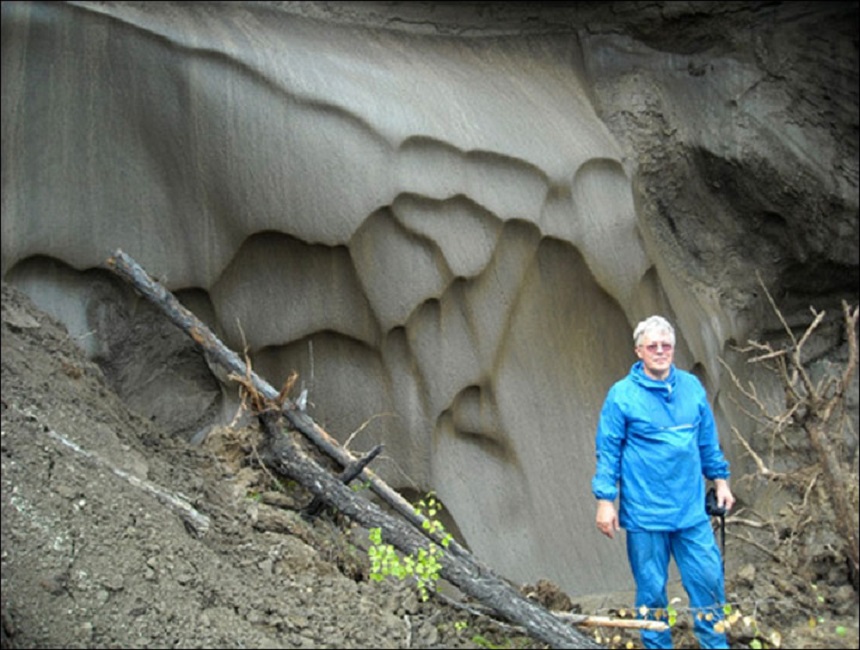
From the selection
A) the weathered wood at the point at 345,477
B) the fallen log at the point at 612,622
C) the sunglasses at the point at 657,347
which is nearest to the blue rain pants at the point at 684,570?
the fallen log at the point at 612,622

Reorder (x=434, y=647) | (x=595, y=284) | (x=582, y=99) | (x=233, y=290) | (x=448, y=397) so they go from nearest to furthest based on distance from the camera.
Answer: (x=434, y=647) → (x=233, y=290) → (x=448, y=397) → (x=595, y=284) → (x=582, y=99)

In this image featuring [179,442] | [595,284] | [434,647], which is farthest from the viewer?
[595,284]

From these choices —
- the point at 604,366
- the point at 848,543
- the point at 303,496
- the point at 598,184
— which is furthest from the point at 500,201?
the point at 848,543

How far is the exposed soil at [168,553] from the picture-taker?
3.99m

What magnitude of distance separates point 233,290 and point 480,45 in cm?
220

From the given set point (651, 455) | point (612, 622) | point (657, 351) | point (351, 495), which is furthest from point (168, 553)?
point (657, 351)

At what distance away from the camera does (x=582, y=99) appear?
748 cm

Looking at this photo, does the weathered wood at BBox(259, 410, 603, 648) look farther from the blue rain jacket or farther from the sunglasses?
the sunglasses

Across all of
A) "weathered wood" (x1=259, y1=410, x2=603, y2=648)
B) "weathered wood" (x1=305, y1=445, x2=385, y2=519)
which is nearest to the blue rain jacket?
"weathered wood" (x1=259, y1=410, x2=603, y2=648)

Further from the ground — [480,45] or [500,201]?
[480,45]

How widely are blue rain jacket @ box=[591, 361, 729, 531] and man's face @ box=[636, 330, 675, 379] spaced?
0.15ft

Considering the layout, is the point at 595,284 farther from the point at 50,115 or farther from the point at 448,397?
the point at 50,115

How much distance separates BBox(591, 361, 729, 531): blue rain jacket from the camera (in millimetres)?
4812

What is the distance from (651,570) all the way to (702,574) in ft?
0.67
